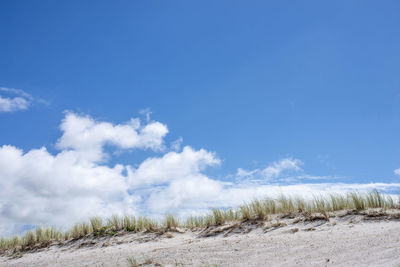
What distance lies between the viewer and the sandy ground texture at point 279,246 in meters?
5.80

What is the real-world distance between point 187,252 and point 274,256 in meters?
2.02

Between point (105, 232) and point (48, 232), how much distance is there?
124 inches

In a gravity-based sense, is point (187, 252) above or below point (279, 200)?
below

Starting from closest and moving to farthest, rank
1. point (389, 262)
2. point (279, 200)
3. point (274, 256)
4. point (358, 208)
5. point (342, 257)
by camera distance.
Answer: point (389, 262) → point (342, 257) → point (274, 256) → point (358, 208) → point (279, 200)

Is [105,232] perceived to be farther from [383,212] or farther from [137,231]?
[383,212]

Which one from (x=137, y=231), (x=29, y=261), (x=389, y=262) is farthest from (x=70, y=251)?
(x=389, y=262)

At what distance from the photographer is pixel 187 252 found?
24.5 feet

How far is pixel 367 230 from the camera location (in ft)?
23.3

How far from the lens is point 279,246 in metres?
6.85

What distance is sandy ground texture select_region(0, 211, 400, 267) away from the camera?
19.0 feet

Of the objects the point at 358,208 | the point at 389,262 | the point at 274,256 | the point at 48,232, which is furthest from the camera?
the point at 48,232

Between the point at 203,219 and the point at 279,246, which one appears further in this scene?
the point at 203,219

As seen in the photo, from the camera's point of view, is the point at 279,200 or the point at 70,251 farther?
the point at 70,251

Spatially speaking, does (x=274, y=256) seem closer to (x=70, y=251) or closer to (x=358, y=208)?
(x=358, y=208)
